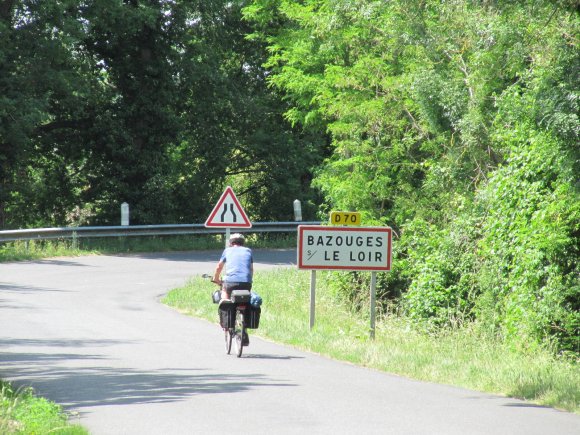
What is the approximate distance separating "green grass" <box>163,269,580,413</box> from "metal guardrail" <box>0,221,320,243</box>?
9017mm

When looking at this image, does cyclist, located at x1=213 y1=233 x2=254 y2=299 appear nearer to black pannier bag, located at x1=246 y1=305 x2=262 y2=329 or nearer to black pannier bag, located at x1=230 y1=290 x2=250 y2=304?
black pannier bag, located at x1=230 y1=290 x2=250 y2=304

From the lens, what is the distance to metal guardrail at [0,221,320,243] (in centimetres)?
3206

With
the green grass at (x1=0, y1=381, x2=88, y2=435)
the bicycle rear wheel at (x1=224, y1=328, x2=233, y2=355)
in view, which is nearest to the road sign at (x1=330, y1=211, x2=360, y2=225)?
the bicycle rear wheel at (x1=224, y1=328, x2=233, y2=355)

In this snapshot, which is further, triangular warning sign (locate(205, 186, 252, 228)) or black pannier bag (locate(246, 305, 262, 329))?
triangular warning sign (locate(205, 186, 252, 228))

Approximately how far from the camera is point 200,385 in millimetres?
11781

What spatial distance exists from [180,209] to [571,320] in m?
27.8

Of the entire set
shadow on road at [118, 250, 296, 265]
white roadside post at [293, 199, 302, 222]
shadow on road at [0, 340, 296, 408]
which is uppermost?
white roadside post at [293, 199, 302, 222]

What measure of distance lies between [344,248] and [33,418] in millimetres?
9449

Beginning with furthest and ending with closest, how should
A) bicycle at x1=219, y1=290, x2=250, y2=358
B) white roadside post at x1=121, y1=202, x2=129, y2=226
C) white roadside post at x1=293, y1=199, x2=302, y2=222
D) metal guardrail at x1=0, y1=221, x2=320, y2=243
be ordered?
white roadside post at x1=293, y1=199, x2=302, y2=222
white roadside post at x1=121, y1=202, x2=129, y2=226
metal guardrail at x1=0, y1=221, x2=320, y2=243
bicycle at x1=219, y1=290, x2=250, y2=358

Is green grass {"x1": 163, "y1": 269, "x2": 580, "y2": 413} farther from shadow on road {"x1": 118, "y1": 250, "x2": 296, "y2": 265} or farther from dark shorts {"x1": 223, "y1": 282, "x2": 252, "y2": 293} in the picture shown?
shadow on road {"x1": 118, "y1": 250, "x2": 296, "y2": 265}

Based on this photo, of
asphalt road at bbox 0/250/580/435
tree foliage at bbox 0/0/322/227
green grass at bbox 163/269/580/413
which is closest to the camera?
asphalt road at bbox 0/250/580/435

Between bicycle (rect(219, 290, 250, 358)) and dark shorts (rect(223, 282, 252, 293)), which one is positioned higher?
dark shorts (rect(223, 282, 252, 293))

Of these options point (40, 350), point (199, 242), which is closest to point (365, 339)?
point (40, 350)

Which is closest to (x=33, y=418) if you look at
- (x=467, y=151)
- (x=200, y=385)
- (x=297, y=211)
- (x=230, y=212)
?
(x=200, y=385)
